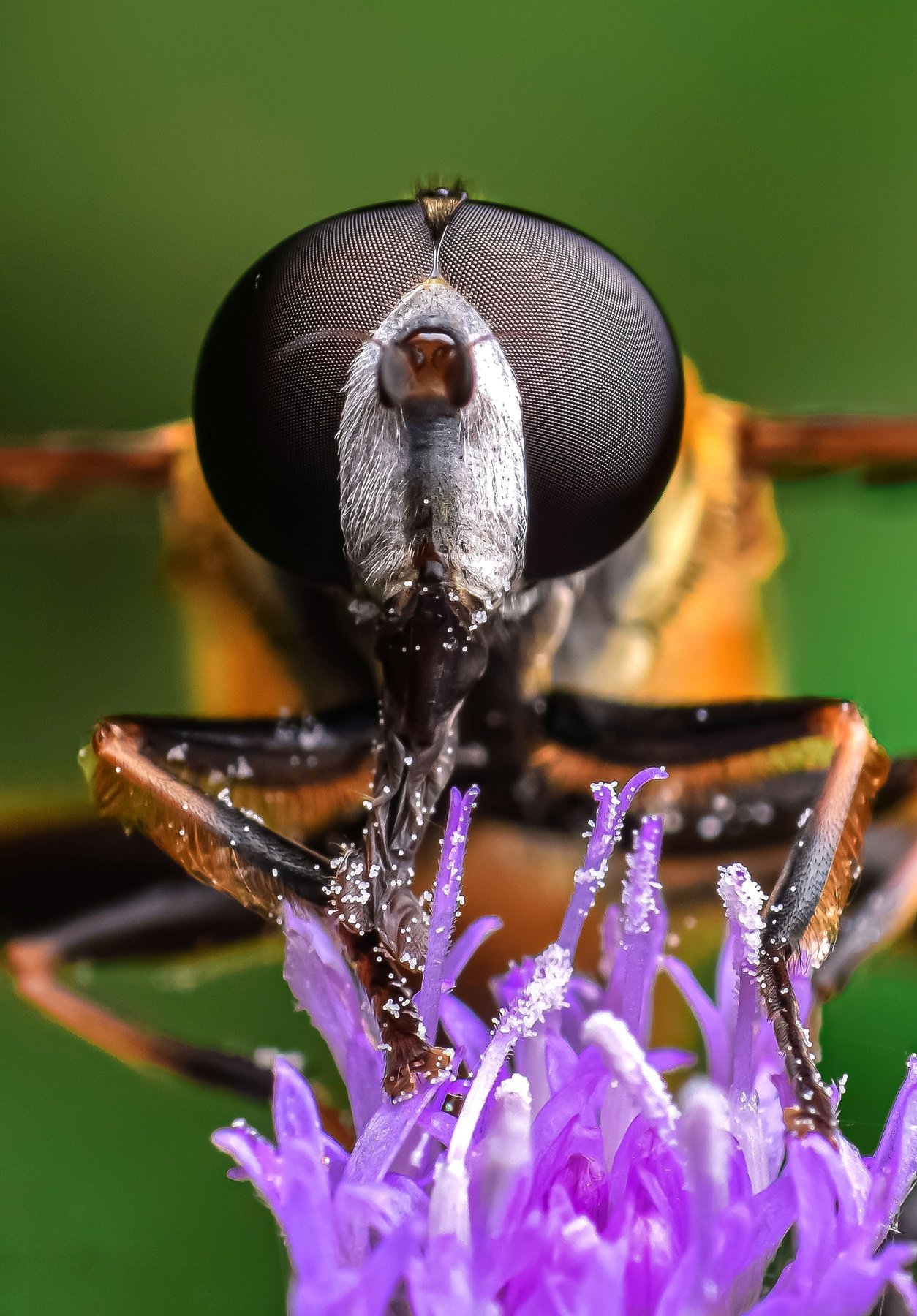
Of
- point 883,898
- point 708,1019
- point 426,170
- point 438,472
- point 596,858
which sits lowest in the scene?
point 883,898

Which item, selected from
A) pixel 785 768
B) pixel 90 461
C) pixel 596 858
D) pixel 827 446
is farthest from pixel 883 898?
pixel 90 461

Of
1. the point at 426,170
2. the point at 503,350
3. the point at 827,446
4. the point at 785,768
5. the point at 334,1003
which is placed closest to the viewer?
the point at 334,1003

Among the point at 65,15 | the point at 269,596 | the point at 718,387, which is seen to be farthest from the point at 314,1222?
the point at 65,15

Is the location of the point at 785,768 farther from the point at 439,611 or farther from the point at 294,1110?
the point at 294,1110

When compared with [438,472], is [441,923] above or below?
below

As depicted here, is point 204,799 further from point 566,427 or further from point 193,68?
point 193,68

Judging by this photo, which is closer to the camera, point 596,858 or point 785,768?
point 596,858
